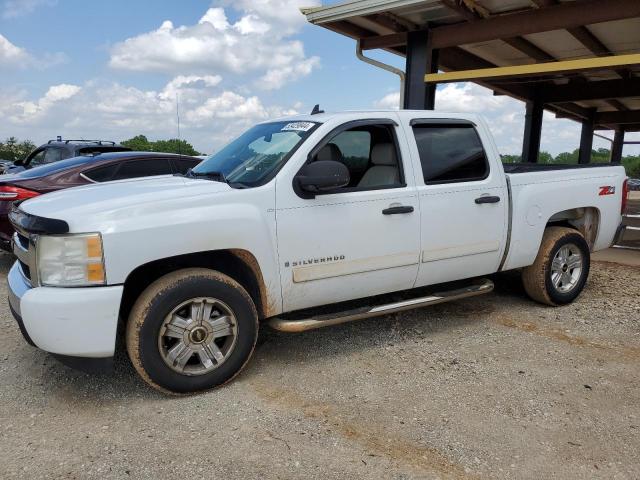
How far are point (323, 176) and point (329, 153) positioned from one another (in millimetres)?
709

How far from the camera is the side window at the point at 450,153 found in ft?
13.9

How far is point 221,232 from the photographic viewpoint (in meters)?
3.25

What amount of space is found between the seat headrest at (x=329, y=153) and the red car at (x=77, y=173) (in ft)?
8.35

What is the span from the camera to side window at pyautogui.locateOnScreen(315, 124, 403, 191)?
4090mm

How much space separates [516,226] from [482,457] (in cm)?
251

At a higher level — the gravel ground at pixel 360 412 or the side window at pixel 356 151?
the side window at pixel 356 151

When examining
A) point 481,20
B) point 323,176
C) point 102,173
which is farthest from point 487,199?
point 481,20

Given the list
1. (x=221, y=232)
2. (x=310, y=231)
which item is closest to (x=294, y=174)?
(x=310, y=231)

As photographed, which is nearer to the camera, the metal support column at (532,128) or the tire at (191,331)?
the tire at (191,331)

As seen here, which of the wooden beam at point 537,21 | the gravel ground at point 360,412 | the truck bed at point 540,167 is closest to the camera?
the gravel ground at point 360,412

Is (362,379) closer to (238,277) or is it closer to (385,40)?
(238,277)

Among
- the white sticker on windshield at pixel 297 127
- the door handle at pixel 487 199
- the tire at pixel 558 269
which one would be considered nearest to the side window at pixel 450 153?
the door handle at pixel 487 199

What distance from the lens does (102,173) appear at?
670 cm

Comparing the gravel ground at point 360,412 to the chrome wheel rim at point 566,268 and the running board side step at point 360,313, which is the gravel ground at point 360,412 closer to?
the running board side step at point 360,313
